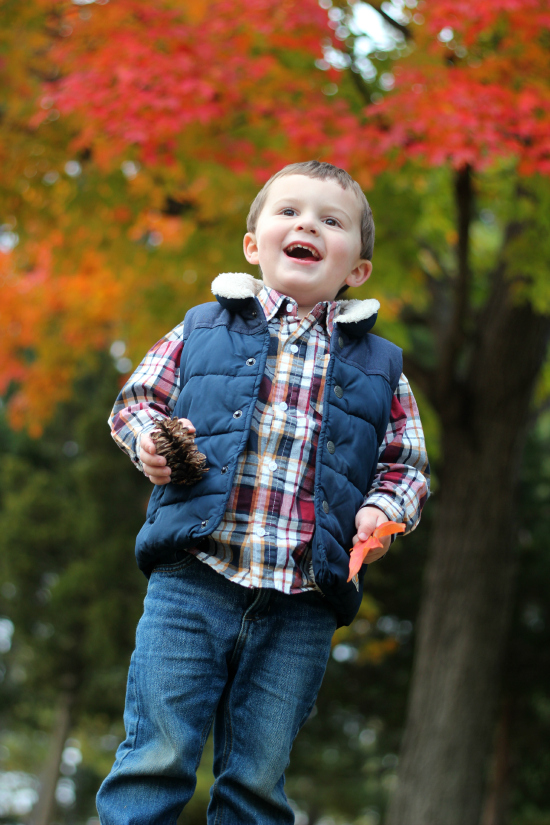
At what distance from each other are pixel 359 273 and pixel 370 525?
2.15 ft

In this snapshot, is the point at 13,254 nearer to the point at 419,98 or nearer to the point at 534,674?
the point at 419,98

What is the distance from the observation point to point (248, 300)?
191 centimetres

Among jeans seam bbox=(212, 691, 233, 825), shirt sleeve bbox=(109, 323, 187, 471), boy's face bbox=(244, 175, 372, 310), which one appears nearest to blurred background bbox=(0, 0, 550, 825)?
boy's face bbox=(244, 175, 372, 310)

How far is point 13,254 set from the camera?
7.31 meters

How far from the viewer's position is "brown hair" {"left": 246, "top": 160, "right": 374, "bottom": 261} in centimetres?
196

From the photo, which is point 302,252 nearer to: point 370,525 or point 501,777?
point 370,525

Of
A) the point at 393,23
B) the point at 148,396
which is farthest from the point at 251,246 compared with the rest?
the point at 393,23

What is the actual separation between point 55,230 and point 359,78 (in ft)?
8.54

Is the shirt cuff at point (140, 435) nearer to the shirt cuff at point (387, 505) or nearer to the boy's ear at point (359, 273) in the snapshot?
the shirt cuff at point (387, 505)

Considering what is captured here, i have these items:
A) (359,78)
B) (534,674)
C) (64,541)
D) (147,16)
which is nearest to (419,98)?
(359,78)

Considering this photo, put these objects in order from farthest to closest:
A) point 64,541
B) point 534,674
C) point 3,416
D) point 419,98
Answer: point 3,416
point 64,541
point 534,674
point 419,98

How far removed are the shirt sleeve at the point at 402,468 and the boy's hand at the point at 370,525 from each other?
3cm

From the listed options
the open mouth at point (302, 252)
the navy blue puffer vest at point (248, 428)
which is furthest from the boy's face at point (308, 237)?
the navy blue puffer vest at point (248, 428)

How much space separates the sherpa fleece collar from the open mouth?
0.37 ft
